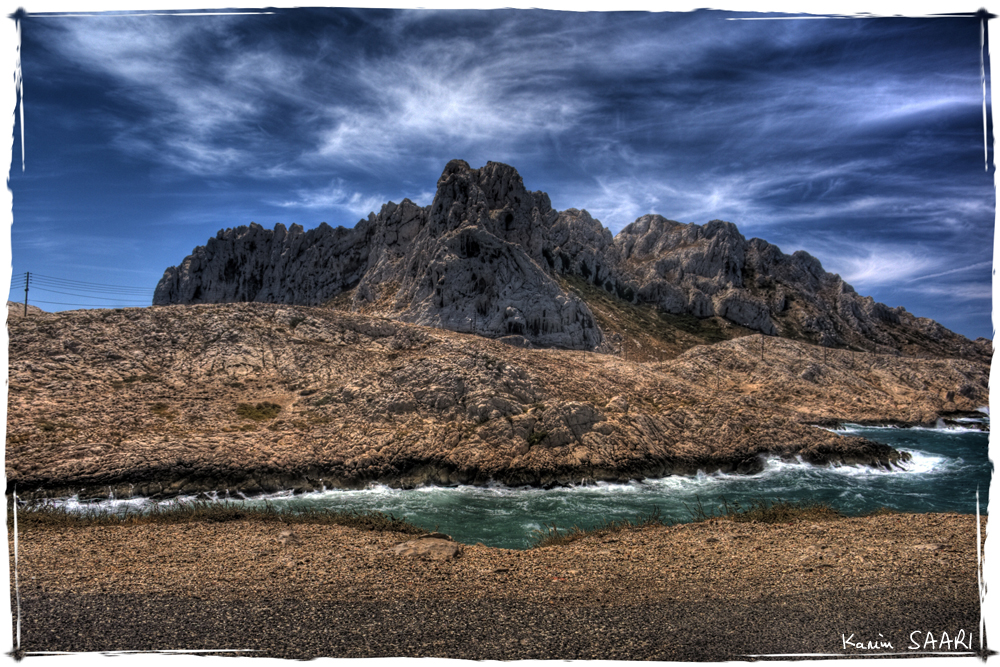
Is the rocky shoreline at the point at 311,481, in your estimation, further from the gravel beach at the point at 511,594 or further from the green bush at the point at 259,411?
the gravel beach at the point at 511,594

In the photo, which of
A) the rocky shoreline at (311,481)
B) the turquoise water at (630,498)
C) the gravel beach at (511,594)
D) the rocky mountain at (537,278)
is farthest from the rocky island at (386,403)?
the rocky mountain at (537,278)

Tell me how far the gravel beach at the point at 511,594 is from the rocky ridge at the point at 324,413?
9060 mm

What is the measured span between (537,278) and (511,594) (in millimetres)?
68418

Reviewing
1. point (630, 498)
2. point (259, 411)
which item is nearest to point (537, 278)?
point (259, 411)

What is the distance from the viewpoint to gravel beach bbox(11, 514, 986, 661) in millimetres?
5551

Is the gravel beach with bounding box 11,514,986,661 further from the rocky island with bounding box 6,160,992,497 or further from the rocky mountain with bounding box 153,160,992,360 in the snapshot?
the rocky mountain with bounding box 153,160,992,360

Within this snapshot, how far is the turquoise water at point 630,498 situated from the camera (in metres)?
16.4

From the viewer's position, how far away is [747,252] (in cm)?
14912

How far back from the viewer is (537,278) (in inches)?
2928

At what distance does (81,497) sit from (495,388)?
16.6 meters

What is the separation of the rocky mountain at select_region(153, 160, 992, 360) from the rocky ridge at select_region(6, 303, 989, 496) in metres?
36.5

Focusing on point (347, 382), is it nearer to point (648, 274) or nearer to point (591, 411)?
point (591, 411)

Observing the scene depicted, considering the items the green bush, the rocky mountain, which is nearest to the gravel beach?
the green bush

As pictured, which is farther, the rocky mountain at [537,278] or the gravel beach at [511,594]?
the rocky mountain at [537,278]
